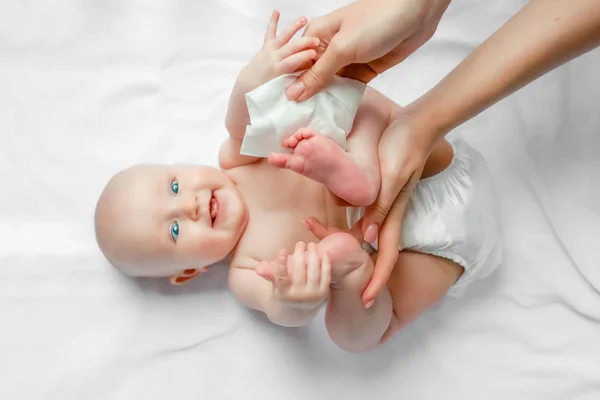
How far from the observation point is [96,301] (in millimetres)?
1264

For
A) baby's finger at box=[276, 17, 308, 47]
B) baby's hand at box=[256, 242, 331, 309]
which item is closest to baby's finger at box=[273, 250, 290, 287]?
baby's hand at box=[256, 242, 331, 309]

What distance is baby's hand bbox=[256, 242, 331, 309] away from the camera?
2.91 feet

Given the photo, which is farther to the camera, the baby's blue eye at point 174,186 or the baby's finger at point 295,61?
the baby's blue eye at point 174,186

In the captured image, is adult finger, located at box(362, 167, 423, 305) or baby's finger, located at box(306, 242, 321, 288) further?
adult finger, located at box(362, 167, 423, 305)

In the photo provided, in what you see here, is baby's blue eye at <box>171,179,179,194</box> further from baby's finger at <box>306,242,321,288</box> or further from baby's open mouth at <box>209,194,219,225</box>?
baby's finger at <box>306,242,321,288</box>

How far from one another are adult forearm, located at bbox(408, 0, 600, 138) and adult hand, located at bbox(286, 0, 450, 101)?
0.38 ft

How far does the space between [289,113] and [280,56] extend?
0.11m

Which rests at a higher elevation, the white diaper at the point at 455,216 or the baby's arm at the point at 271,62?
the baby's arm at the point at 271,62

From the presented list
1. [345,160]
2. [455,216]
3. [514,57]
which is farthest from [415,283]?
[514,57]

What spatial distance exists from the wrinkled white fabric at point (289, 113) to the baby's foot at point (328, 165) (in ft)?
0.16

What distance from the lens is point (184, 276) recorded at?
4.04 feet

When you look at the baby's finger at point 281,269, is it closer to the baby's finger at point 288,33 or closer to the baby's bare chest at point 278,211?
the baby's bare chest at point 278,211

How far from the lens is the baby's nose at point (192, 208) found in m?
1.11

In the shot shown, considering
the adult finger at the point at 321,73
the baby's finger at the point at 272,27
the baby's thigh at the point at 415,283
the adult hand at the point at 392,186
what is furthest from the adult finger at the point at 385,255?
the baby's finger at the point at 272,27
